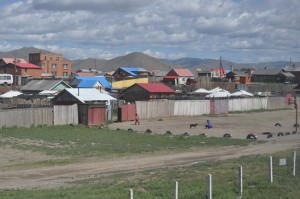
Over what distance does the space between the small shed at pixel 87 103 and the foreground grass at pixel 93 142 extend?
4524 mm

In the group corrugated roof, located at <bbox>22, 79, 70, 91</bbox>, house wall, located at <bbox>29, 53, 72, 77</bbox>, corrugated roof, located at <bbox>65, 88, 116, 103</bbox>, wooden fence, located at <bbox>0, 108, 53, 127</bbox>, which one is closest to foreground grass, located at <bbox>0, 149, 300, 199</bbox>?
wooden fence, located at <bbox>0, 108, 53, 127</bbox>

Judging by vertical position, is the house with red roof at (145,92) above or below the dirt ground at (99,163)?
above

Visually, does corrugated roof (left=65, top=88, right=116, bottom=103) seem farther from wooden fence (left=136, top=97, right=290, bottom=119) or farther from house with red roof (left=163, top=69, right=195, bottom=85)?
house with red roof (left=163, top=69, right=195, bottom=85)

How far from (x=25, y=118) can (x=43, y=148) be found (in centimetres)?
1211

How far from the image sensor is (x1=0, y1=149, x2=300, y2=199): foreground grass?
50.8ft

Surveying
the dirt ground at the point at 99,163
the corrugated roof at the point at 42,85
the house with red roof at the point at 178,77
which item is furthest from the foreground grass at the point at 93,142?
the house with red roof at the point at 178,77

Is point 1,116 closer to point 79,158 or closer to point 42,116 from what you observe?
point 42,116

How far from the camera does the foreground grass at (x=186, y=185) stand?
1548cm

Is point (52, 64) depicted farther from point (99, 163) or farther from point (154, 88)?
point (99, 163)

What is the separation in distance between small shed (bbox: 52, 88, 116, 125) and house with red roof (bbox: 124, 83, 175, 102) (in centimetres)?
1717

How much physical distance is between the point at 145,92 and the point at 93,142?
136ft

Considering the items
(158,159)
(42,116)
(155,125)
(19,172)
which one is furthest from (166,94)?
(19,172)

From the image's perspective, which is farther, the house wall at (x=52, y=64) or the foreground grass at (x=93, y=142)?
the house wall at (x=52, y=64)

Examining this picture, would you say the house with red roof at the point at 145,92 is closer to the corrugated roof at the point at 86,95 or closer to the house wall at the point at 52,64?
the corrugated roof at the point at 86,95
